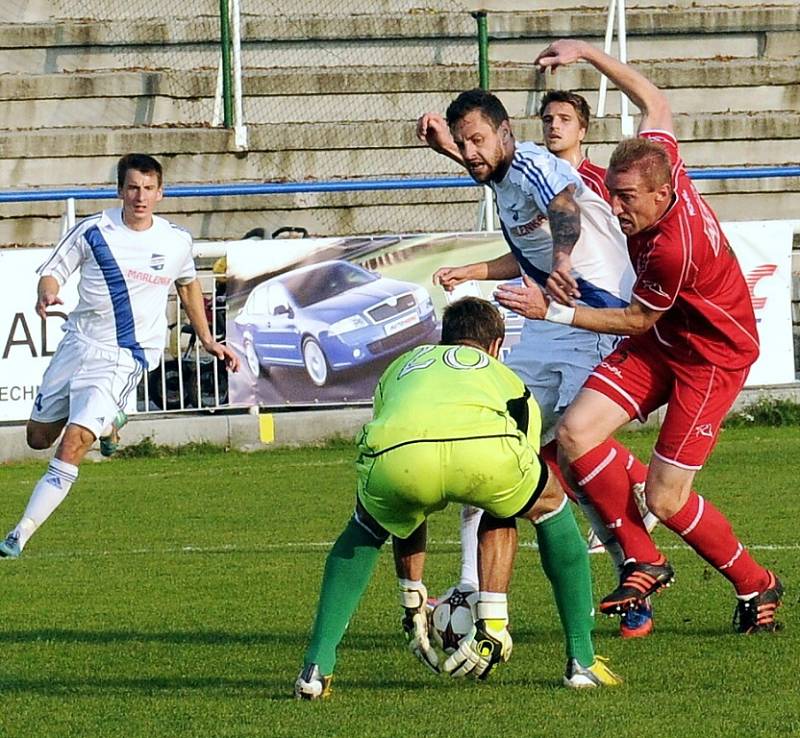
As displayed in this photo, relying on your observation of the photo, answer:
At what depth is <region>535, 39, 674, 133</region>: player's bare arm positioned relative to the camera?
7160 millimetres

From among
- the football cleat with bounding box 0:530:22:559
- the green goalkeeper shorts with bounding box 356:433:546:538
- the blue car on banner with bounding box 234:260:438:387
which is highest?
the green goalkeeper shorts with bounding box 356:433:546:538

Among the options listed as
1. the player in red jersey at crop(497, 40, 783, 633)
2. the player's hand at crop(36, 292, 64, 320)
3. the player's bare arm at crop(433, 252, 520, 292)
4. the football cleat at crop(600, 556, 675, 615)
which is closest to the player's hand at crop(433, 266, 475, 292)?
the player's bare arm at crop(433, 252, 520, 292)

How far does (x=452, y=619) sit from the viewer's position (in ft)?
19.8

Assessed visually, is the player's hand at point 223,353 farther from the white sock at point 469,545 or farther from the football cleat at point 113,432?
the white sock at point 469,545

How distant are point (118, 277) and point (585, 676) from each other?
5.14 meters

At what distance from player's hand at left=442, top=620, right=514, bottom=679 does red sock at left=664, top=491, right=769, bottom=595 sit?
1.56 metres

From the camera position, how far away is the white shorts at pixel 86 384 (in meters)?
9.96

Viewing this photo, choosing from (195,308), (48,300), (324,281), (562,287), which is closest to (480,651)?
(562,287)

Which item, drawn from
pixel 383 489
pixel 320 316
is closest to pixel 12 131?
pixel 320 316

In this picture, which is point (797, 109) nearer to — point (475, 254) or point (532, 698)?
point (475, 254)

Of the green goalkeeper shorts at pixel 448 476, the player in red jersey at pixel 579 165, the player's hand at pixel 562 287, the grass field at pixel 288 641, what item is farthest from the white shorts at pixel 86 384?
the green goalkeeper shorts at pixel 448 476

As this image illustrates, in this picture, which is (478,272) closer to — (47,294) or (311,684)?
(311,684)

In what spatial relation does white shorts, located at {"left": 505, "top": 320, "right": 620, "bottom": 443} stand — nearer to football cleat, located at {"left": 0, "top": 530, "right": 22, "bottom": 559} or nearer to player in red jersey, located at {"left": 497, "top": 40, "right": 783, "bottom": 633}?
player in red jersey, located at {"left": 497, "top": 40, "right": 783, "bottom": 633}

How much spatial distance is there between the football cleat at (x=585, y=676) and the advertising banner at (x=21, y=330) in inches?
366
